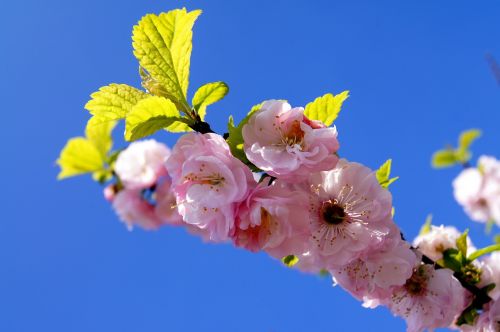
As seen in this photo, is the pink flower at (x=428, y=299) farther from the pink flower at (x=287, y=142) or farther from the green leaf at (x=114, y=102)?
the green leaf at (x=114, y=102)

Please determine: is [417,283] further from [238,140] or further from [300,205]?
[238,140]

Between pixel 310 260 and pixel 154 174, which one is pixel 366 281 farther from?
pixel 154 174

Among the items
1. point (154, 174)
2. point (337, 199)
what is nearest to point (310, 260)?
point (337, 199)

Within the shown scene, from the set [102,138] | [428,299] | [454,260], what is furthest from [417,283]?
[102,138]

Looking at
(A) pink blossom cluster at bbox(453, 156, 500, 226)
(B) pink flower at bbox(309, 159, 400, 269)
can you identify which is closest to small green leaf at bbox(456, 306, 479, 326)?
(B) pink flower at bbox(309, 159, 400, 269)

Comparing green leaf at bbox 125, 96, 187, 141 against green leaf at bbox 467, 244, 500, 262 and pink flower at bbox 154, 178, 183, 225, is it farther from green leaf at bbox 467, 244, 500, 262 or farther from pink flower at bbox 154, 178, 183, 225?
pink flower at bbox 154, 178, 183, 225

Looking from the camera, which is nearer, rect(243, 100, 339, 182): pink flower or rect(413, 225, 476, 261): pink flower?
rect(243, 100, 339, 182): pink flower
